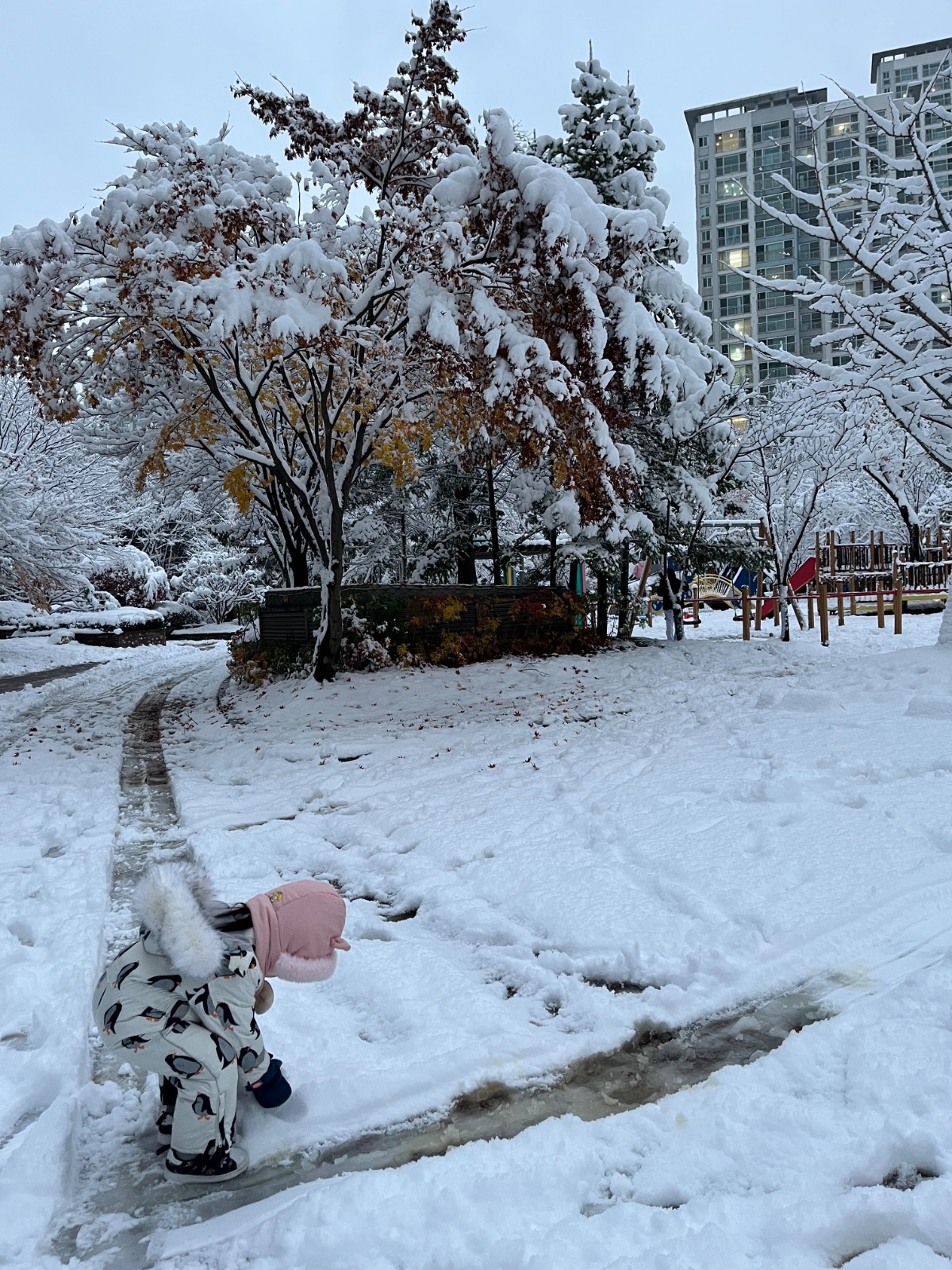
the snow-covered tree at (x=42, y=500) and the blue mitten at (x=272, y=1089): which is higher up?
the snow-covered tree at (x=42, y=500)

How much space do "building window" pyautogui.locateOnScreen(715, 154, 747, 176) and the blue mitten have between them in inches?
3549

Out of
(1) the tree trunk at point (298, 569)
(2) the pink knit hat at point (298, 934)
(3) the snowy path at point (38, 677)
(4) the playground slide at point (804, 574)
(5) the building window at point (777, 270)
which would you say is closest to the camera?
(2) the pink knit hat at point (298, 934)

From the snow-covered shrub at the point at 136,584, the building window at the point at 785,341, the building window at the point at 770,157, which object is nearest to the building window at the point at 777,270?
the building window at the point at 785,341

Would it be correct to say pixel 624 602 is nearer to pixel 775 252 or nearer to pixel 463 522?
pixel 463 522

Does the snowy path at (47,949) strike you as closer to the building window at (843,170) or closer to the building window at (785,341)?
the building window at (785,341)

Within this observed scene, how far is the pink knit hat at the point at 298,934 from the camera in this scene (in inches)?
107

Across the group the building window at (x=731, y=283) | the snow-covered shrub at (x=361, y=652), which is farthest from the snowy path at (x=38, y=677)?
the building window at (x=731, y=283)

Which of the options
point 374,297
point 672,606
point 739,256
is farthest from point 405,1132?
point 739,256

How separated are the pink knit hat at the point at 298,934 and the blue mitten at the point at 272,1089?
296 mm

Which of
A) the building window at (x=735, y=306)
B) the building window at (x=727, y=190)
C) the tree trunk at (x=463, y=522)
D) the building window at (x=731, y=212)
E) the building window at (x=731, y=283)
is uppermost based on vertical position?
the building window at (x=727, y=190)

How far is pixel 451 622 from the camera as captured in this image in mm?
13461

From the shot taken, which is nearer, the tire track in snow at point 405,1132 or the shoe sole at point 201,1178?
the tire track in snow at point 405,1132

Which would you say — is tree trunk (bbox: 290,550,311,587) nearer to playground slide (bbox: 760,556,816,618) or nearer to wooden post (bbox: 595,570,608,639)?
wooden post (bbox: 595,570,608,639)

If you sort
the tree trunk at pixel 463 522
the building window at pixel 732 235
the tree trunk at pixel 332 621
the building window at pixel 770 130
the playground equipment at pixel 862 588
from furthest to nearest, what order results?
1. the building window at pixel 770 130
2. the building window at pixel 732 235
3. the playground equipment at pixel 862 588
4. the tree trunk at pixel 463 522
5. the tree trunk at pixel 332 621
